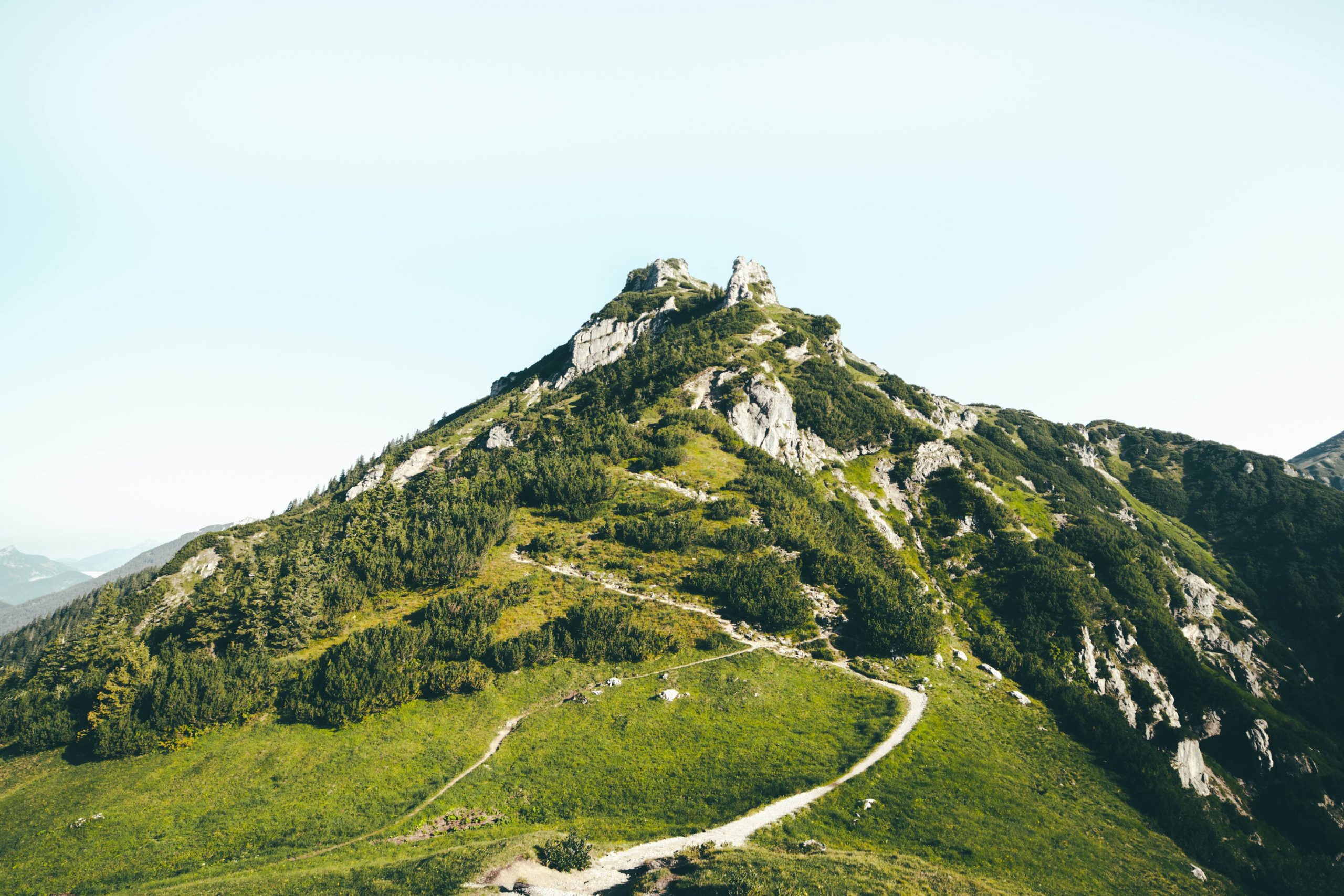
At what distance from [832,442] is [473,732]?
9909cm

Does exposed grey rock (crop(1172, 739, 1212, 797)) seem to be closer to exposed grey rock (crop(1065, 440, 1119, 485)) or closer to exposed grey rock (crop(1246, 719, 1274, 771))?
exposed grey rock (crop(1246, 719, 1274, 771))

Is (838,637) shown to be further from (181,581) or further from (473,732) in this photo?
(181,581)

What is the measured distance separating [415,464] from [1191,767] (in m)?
169

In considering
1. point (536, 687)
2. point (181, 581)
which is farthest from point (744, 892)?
point (181, 581)

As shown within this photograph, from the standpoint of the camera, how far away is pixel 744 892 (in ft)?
81.1

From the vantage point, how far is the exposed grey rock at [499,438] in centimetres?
13850

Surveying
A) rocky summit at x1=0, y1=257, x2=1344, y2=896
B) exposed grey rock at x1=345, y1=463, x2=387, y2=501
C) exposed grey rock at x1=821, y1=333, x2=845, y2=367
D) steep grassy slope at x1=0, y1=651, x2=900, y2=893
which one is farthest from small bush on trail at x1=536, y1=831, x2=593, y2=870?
exposed grey rock at x1=821, y1=333, x2=845, y2=367

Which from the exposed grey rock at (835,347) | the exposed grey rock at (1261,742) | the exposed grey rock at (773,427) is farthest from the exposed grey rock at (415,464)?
the exposed grey rock at (1261,742)

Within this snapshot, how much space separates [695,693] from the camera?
182 ft

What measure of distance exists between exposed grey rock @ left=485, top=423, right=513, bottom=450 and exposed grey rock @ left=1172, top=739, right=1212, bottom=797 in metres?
129

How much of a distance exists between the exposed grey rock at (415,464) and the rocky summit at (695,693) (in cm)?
2741

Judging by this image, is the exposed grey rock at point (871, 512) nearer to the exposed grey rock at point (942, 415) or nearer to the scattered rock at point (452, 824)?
the exposed grey rock at point (942, 415)

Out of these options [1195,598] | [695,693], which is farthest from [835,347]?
[695,693]

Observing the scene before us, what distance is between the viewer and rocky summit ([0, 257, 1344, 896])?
35625 millimetres
